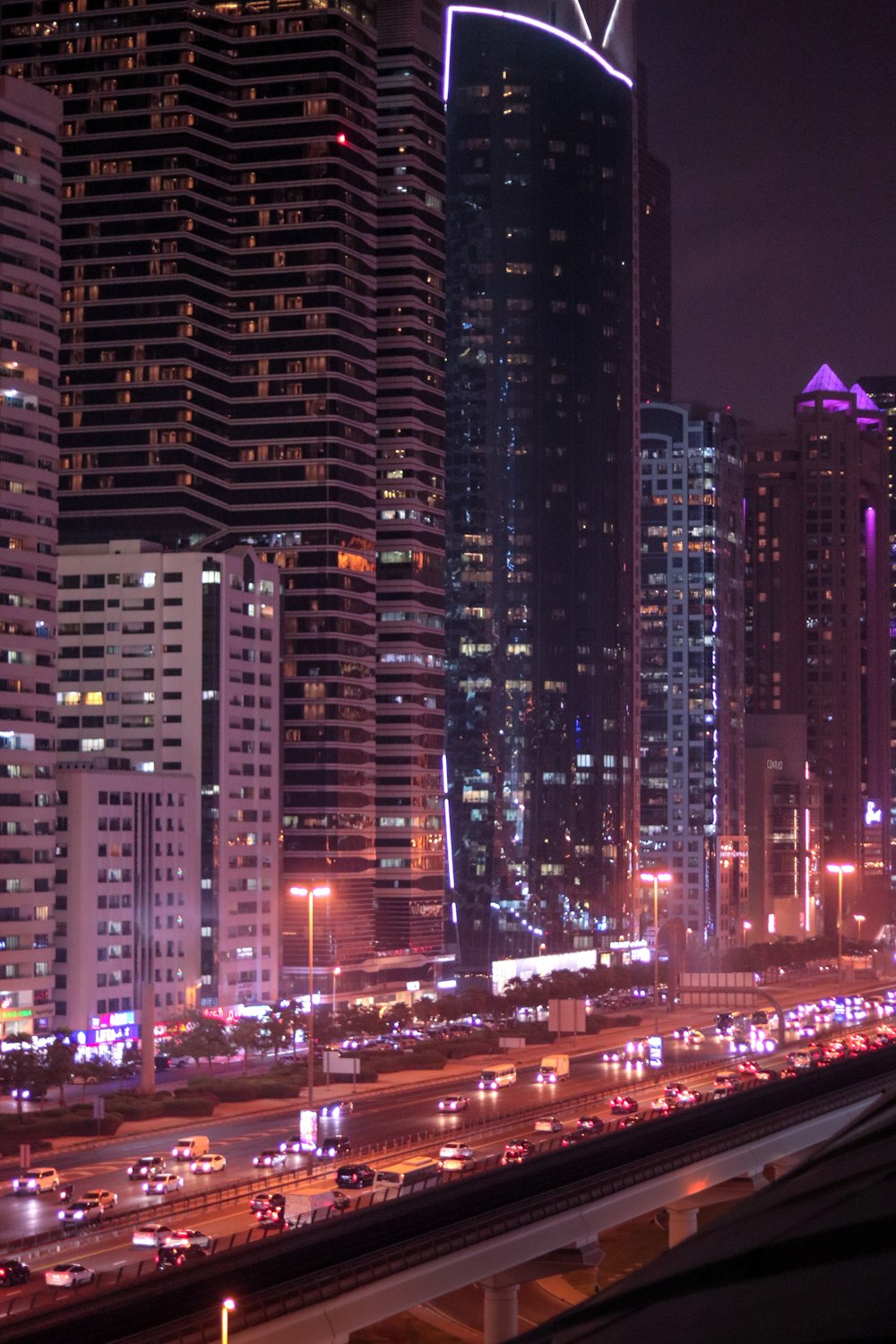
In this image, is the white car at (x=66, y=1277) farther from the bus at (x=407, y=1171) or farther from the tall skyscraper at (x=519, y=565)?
the tall skyscraper at (x=519, y=565)

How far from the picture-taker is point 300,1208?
54406mm

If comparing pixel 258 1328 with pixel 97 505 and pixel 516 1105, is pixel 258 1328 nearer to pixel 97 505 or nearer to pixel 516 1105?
pixel 516 1105

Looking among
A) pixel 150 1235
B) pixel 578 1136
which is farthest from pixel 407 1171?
pixel 150 1235

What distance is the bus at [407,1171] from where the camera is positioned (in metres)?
59.4

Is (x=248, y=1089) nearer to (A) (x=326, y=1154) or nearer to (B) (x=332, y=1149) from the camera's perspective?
(B) (x=332, y=1149)

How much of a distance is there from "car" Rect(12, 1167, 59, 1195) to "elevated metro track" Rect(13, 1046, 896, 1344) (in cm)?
1889

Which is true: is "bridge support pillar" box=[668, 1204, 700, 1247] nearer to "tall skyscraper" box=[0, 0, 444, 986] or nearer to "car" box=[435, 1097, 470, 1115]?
"car" box=[435, 1097, 470, 1115]

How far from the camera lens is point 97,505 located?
14138 centimetres

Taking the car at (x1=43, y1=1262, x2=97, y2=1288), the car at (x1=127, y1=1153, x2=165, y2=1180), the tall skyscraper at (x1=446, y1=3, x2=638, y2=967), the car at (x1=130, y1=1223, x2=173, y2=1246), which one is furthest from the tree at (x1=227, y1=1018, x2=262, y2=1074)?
the tall skyscraper at (x1=446, y1=3, x2=638, y2=967)

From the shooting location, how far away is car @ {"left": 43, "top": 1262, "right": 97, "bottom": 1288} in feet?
145

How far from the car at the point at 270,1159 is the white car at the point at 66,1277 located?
73.6 ft

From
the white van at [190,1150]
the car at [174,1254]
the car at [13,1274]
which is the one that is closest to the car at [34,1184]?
the white van at [190,1150]

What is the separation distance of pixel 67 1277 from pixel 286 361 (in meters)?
112

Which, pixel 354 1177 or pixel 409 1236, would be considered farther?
pixel 354 1177
